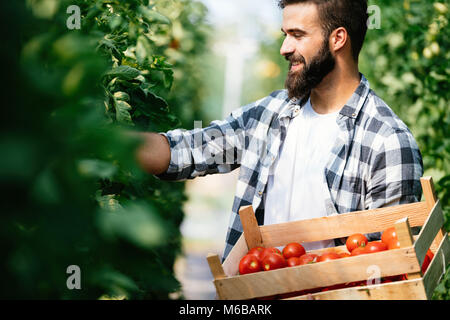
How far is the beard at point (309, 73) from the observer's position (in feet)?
8.75

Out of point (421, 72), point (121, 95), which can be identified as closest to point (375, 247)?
point (121, 95)

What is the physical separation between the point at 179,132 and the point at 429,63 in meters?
2.43

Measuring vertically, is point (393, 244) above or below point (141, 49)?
below

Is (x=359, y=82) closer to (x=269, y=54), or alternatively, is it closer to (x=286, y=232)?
(x=286, y=232)

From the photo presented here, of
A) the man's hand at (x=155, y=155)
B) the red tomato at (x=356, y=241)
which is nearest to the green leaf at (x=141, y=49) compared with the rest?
the man's hand at (x=155, y=155)

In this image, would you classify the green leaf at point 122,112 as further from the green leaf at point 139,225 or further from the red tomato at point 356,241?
the green leaf at point 139,225

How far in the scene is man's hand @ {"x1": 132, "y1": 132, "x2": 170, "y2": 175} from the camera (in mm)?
2359

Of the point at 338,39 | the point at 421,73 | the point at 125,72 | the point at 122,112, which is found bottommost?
the point at 122,112

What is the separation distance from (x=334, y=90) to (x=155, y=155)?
3.10 ft

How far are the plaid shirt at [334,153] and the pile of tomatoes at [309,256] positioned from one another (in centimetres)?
25

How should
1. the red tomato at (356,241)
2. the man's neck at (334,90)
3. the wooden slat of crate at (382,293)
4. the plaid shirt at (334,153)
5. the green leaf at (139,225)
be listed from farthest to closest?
the man's neck at (334,90)
the plaid shirt at (334,153)
the red tomato at (356,241)
the wooden slat of crate at (382,293)
the green leaf at (139,225)

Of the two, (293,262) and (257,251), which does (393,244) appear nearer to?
Answer: (293,262)

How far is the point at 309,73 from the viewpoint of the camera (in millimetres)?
2654
